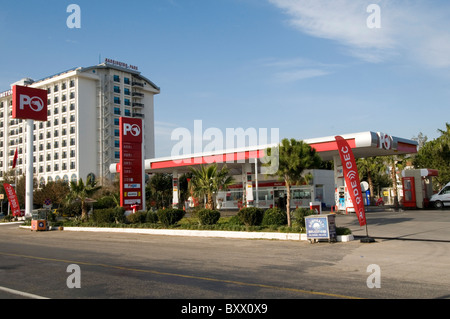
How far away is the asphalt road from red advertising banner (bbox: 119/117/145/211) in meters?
Result: 12.8

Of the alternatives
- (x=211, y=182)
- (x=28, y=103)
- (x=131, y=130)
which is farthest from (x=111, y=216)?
(x=28, y=103)

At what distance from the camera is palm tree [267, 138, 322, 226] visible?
19328mm

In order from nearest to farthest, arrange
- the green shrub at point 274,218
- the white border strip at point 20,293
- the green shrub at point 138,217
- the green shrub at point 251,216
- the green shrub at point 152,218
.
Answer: the white border strip at point 20,293
the green shrub at point 274,218
the green shrub at point 251,216
the green shrub at point 152,218
the green shrub at point 138,217

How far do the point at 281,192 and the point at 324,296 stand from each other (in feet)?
119

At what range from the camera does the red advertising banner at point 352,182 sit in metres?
16.9

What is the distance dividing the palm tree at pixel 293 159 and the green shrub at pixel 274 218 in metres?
0.55

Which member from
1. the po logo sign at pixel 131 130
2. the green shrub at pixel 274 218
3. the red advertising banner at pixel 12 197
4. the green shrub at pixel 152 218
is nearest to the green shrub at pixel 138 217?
the green shrub at pixel 152 218

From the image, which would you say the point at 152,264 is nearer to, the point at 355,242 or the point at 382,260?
the point at 382,260

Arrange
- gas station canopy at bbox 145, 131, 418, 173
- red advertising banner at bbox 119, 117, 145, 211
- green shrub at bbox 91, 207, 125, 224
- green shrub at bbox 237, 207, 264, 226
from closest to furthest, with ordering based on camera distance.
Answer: green shrub at bbox 237, 207, 264, 226, gas station canopy at bbox 145, 131, 418, 173, green shrub at bbox 91, 207, 125, 224, red advertising banner at bbox 119, 117, 145, 211

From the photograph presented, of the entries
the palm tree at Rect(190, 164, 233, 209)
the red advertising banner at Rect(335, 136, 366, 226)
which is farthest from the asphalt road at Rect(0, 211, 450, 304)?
the palm tree at Rect(190, 164, 233, 209)

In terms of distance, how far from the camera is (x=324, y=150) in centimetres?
2975

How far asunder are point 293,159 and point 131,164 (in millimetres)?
14996

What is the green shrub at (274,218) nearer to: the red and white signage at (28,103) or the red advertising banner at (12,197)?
the red and white signage at (28,103)

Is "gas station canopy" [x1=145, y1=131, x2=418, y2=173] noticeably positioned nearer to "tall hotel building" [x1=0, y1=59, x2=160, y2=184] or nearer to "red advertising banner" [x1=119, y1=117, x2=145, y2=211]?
"red advertising banner" [x1=119, y1=117, x2=145, y2=211]
